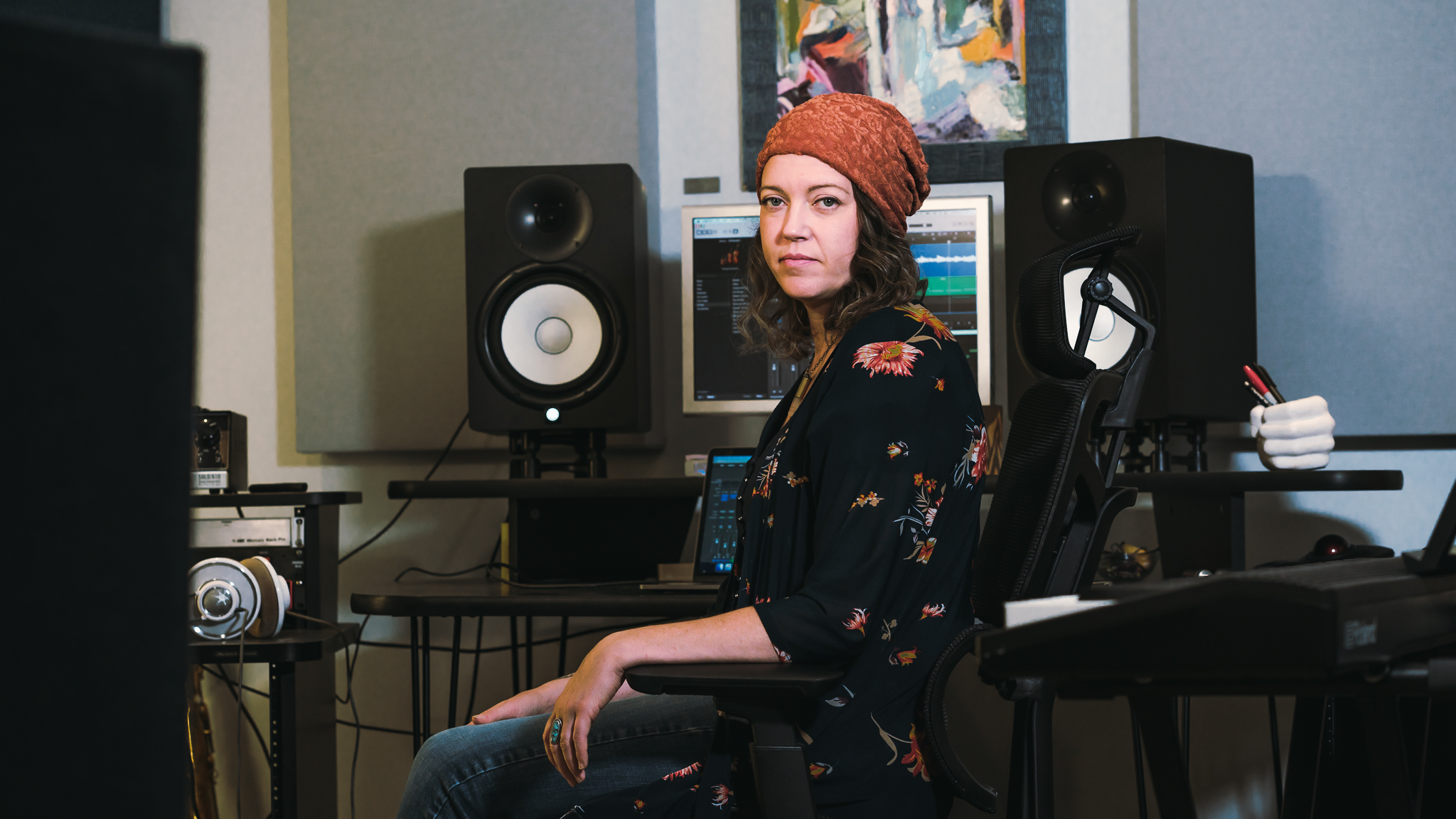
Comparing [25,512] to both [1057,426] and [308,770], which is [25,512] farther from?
[308,770]

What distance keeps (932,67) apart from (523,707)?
1.69 metres

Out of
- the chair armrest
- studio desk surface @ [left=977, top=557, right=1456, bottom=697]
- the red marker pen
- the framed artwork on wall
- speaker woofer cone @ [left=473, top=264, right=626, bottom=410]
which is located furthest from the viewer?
the framed artwork on wall

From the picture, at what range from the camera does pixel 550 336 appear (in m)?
1.98

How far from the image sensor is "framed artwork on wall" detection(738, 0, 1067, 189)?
2.25 metres

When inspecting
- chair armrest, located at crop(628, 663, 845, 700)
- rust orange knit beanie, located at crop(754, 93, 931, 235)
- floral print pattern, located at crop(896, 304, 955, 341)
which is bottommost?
chair armrest, located at crop(628, 663, 845, 700)

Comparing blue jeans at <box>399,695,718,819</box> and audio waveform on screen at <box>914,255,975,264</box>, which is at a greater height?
audio waveform on screen at <box>914,255,975,264</box>

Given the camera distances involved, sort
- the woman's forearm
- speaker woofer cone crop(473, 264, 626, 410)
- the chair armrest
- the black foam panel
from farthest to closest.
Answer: speaker woofer cone crop(473, 264, 626, 410) < the woman's forearm < the chair armrest < the black foam panel

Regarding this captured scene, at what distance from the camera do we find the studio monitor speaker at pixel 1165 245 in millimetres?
1784

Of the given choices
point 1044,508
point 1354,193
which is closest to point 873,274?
point 1044,508

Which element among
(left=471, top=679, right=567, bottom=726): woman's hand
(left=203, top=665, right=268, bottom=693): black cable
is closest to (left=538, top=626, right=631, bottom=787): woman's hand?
(left=471, top=679, right=567, bottom=726): woman's hand

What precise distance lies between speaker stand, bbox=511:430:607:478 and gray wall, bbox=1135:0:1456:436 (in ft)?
4.50

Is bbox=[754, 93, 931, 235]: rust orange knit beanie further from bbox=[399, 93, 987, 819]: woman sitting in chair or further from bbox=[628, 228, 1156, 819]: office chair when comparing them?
bbox=[628, 228, 1156, 819]: office chair

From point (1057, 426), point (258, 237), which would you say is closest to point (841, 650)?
point (1057, 426)

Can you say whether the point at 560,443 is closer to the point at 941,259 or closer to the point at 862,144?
the point at 941,259
